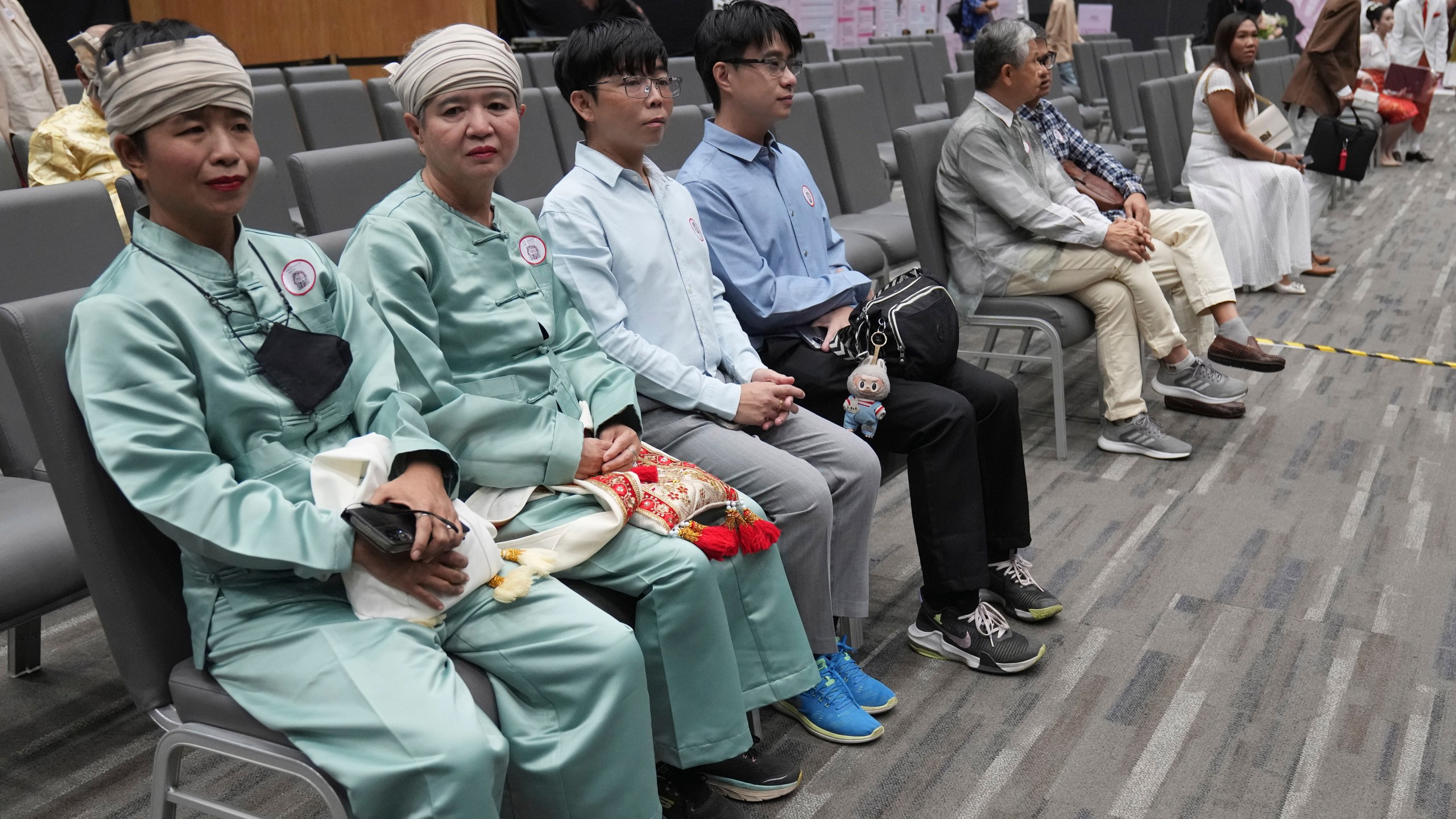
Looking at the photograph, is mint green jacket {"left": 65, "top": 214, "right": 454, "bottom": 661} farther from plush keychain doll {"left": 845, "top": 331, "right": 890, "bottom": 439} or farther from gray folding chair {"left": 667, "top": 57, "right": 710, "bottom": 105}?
gray folding chair {"left": 667, "top": 57, "right": 710, "bottom": 105}

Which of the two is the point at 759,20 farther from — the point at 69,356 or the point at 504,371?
the point at 69,356

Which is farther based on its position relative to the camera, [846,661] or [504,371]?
[846,661]

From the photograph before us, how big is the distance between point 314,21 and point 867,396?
8089mm

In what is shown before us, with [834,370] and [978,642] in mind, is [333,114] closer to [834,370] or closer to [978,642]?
[834,370]

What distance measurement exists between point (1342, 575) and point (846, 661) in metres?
1.28

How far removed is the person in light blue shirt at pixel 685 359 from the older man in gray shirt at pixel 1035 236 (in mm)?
1286

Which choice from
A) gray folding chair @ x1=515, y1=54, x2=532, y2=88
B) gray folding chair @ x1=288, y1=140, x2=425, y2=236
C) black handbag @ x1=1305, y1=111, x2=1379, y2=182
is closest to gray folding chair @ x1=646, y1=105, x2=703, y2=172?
gray folding chair @ x1=288, y1=140, x2=425, y2=236

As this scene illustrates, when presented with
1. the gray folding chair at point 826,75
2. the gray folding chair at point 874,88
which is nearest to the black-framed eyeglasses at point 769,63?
the gray folding chair at point 874,88

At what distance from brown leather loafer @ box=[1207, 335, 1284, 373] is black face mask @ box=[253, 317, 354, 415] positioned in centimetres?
302

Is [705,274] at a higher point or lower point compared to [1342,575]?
higher

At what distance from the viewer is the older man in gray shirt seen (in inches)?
125

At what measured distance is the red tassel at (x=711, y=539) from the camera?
171 cm

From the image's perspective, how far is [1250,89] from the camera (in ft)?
16.2

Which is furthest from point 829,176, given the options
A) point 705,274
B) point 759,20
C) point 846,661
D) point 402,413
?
point 402,413
